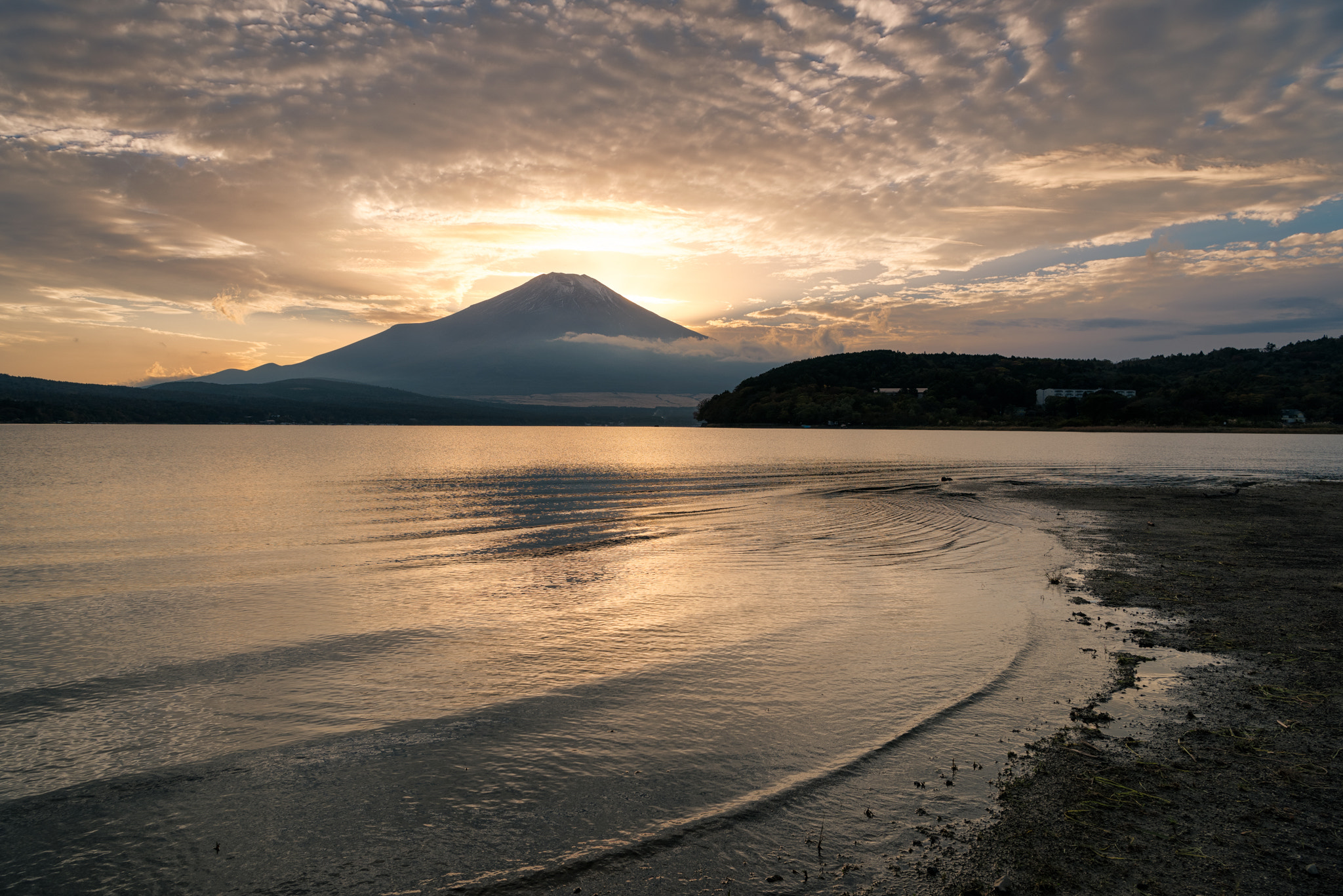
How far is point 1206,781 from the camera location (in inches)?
287

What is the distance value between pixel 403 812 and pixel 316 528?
2399cm

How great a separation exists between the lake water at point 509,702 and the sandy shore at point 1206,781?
22.6 inches

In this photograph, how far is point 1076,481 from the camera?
51688 millimetres

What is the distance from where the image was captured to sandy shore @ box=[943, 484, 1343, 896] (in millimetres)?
5715

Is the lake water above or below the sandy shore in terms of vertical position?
below

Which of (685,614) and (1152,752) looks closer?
(1152,752)

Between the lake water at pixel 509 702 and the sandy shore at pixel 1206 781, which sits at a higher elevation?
the sandy shore at pixel 1206 781

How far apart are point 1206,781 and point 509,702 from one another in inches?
336

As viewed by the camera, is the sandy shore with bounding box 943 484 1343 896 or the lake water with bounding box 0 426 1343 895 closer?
the sandy shore with bounding box 943 484 1343 896

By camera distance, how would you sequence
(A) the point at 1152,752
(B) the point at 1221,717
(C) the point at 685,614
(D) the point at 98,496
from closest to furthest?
(A) the point at 1152,752
(B) the point at 1221,717
(C) the point at 685,614
(D) the point at 98,496

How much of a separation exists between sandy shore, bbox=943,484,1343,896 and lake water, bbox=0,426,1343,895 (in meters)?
0.57

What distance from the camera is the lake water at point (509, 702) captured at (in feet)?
20.6

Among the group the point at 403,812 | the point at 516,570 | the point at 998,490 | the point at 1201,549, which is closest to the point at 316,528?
the point at 516,570

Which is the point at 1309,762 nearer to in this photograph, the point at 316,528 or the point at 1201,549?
the point at 1201,549
